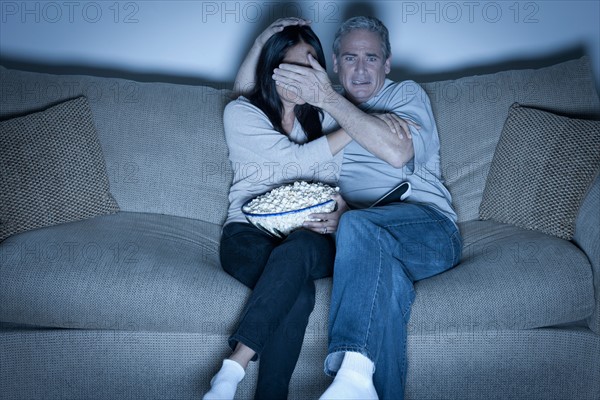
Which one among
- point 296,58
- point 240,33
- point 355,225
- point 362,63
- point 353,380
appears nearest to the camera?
point 353,380

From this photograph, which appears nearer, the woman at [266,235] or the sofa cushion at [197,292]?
the woman at [266,235]

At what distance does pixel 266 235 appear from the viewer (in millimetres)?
2105

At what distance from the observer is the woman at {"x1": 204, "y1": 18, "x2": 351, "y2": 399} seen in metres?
1.74

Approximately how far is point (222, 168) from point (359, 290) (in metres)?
0.95

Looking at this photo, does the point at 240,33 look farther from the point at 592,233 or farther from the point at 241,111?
the point at 592,233

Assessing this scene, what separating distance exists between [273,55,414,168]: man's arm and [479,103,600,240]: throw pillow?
42cm

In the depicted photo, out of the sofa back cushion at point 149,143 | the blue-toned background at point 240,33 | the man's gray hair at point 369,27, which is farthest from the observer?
the blue-toned background at point 240,33

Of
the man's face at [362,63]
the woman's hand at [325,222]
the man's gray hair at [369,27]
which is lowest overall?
the woman's hand at [325,222]

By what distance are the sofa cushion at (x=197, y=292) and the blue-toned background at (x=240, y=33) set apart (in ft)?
3.78

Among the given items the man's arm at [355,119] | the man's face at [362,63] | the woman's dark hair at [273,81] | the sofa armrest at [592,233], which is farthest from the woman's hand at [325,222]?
the sofa armrest at [592,233]

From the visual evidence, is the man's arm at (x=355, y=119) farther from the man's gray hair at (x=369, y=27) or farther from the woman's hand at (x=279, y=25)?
the man's gray hair at (x=369, y=27)

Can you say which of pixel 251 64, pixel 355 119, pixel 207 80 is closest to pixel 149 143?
pixel 251 64

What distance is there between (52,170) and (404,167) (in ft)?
3.95

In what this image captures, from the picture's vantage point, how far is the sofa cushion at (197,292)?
6.29 feet
